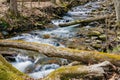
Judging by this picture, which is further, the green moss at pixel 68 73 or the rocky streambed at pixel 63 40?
the rocky streambed at pixel 63 40

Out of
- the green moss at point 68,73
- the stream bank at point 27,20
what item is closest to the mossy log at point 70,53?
the green moss at point 68,73

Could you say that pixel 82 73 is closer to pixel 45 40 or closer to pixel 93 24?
pixel 45 40

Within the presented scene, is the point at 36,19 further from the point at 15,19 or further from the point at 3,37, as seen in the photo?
the point at 3,37

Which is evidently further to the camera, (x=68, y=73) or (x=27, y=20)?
(x=27, y=20)

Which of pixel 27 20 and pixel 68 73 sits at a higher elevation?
pixel 68 73

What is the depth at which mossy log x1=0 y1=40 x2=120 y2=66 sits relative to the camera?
260 inches

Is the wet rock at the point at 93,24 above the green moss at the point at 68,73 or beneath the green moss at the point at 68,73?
beneath

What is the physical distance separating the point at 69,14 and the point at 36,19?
→ 5453mm


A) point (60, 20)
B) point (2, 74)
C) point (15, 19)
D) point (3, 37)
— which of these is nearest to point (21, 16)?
point (15, 19)

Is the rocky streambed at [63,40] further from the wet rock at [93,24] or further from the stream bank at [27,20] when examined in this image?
the stream bank at [27,20]

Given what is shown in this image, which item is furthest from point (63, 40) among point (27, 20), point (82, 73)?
point (82, 73)

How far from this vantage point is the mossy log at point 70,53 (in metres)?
6.60

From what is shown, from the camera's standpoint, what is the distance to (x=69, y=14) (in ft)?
67.9

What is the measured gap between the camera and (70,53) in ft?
24.0
